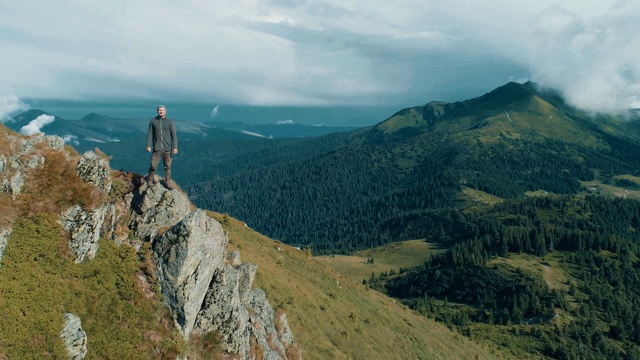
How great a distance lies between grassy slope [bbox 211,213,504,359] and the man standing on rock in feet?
69.7

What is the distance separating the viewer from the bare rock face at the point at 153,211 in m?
25.5

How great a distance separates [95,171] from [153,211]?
4.00 meters

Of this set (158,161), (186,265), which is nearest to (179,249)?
(186,265)

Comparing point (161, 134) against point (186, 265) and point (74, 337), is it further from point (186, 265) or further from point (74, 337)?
point (74, 337)

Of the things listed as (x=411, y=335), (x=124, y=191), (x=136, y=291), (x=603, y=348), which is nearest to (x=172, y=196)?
(x=124, y=191)

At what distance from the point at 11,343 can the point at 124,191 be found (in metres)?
10.6

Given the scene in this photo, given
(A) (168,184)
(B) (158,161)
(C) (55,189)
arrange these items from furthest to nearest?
1. (A) (168,184)
2. (B) (158,161)
3. (C) (55,189)

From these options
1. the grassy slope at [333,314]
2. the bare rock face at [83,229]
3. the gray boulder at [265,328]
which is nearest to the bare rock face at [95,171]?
the bare rock face at [83,229]

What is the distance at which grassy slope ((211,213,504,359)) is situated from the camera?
46.2 metres

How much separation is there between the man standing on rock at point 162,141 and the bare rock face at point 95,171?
2.61 meters

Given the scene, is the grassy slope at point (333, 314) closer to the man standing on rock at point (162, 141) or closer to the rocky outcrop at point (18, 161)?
the man standing on rock at point (162, 141)

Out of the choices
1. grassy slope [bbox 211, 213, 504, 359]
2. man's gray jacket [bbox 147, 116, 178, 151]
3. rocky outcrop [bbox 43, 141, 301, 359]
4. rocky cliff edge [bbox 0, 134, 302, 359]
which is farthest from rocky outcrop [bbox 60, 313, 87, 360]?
grassy slope [bbox 211, 213, 504, 359]

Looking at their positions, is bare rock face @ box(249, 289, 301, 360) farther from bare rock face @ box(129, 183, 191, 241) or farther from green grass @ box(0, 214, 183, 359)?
bare rock face @ box(129, 183, 191, 241)

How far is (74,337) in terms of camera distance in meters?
19.5
